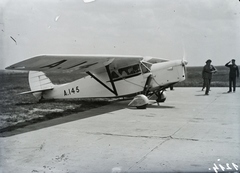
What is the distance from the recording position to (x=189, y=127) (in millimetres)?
7008

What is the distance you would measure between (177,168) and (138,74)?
7140mm

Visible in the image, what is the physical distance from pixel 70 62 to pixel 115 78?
275 centimetres

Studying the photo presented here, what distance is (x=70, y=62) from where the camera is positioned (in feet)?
29.9

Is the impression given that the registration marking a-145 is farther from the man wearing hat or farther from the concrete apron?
the man wearing hat

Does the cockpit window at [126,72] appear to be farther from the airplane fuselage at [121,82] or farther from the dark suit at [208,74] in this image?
the dark suit at [208,74]

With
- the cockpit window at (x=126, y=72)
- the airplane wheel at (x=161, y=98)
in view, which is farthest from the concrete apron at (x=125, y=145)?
the airplane wheel at (x=161, y=98)

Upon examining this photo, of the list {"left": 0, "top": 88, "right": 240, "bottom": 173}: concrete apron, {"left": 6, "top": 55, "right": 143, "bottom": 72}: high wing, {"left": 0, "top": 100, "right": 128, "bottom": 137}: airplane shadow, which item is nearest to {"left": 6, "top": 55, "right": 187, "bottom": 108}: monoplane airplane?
{"left": 6, "top": 55, "right": 143, "bottom": 72}: high wing

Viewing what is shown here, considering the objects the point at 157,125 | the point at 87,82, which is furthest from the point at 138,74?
the point at 157,125

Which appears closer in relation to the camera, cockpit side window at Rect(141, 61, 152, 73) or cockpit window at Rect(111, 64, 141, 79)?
cockpit side window at Rect(141, 61, 152, 73)

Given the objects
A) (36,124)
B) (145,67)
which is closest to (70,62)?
(36,124)

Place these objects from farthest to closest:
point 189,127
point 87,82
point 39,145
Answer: point 87,82, point 189,127, point 39,145

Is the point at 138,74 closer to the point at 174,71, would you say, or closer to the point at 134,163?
the point at 174,71

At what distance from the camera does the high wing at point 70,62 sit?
7246mm

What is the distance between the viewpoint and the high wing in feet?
23.8
